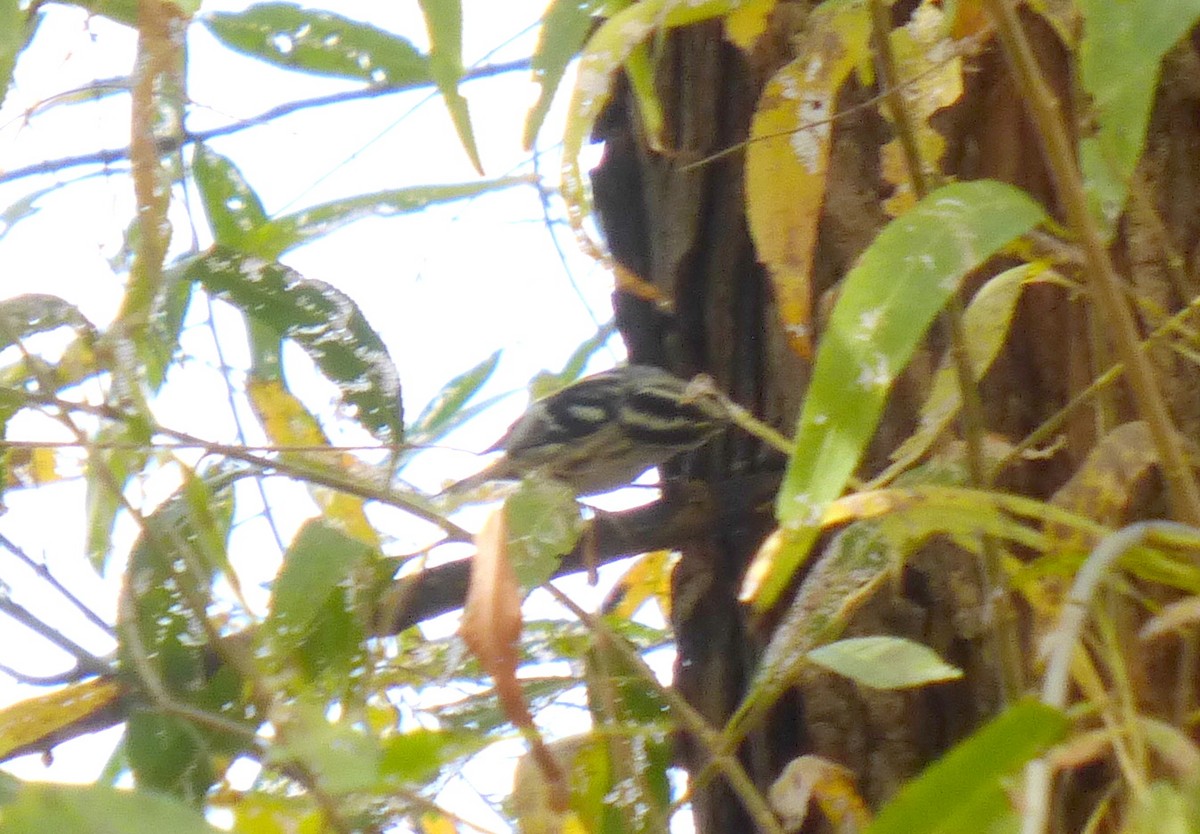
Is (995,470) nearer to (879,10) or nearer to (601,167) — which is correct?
(879,10)

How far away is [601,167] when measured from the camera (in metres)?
1.36

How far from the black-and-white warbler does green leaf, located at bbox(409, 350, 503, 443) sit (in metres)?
0.13

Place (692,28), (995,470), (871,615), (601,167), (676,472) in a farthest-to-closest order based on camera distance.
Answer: (676,472)
(601,167)
(692,28)
(871,615)
(995,470)

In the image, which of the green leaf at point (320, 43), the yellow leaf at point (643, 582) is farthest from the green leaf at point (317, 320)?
the yellow leaf at point (643, 582)

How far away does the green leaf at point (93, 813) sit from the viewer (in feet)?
1.21

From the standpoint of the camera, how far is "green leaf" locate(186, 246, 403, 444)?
824mm

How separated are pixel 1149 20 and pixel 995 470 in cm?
20

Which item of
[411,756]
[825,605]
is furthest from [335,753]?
[825,605]

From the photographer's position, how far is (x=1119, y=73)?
576 mm

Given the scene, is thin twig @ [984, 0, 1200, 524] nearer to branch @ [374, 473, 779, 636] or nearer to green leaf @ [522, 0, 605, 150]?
green leaf @ [522, 0, 605, 150]

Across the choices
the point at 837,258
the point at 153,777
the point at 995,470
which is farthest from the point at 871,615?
the point at 153,777

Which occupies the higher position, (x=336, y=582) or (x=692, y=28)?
(x=692, y=28)

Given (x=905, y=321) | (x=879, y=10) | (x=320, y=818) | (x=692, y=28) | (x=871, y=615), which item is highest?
(x=692, y=28)

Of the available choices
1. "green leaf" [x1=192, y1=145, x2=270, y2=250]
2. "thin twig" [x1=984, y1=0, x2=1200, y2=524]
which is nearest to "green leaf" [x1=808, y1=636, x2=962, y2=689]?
"thin twig" [x1=984, y1=0, x2=1200, y2=524]
